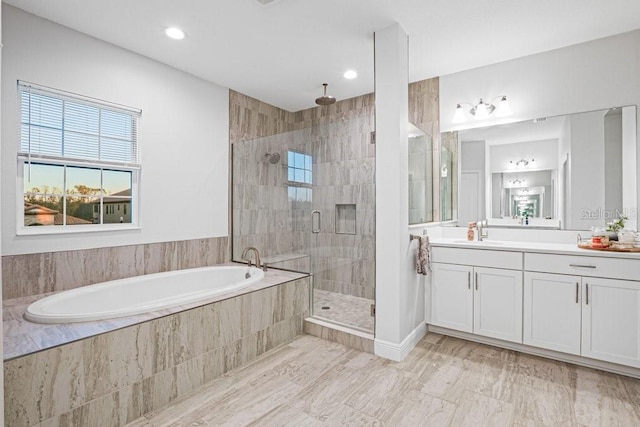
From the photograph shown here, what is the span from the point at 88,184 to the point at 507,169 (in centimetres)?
382

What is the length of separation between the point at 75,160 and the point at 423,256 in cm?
294

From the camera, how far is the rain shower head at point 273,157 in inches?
147

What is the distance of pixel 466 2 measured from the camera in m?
2.24

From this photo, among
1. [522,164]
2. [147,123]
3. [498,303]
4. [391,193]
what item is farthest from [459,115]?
[147,123]

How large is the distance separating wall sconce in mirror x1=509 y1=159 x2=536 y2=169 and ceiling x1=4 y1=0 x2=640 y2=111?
3.14 ft

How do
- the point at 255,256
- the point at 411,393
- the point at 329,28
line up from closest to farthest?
the point at 411,393 → the point at 329,28 → the point at 255,256

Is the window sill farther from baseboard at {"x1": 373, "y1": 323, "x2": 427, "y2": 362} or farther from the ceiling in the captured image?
baseboard at {"x1": 373, "y1": 323, "x2": 427, "y2": 362}

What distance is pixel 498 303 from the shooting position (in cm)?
261

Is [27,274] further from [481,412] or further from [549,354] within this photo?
[549,354]

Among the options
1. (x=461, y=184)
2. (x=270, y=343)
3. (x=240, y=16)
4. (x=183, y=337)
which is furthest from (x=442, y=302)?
(x=240, y=16)

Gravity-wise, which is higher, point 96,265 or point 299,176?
point 299,176

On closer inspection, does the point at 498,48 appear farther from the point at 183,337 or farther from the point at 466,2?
the point at 183,337

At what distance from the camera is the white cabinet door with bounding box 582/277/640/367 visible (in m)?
2.15

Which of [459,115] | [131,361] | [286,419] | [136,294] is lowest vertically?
[286,419]
